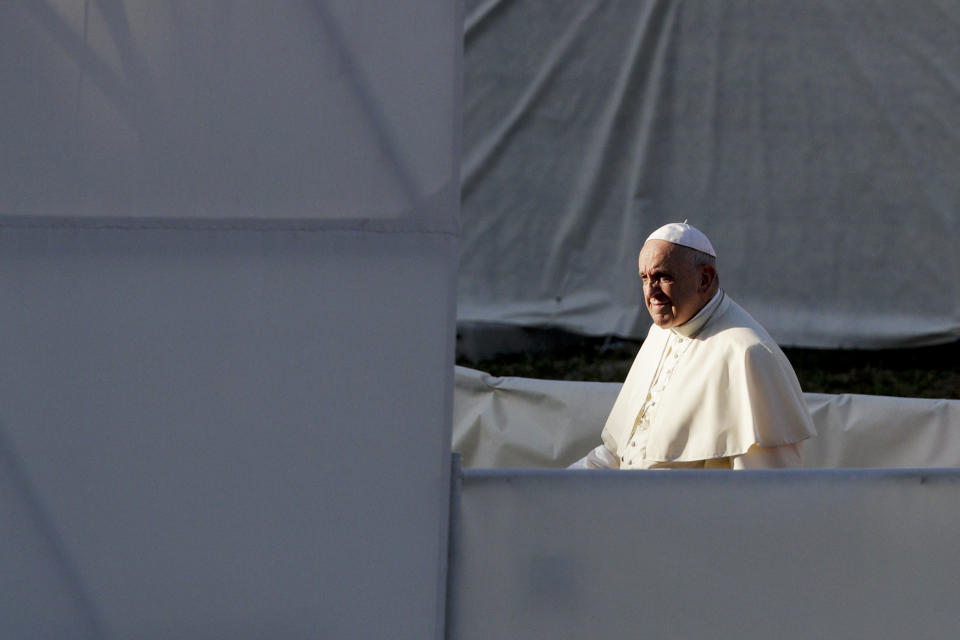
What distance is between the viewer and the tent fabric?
285 inches

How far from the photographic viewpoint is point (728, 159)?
732 centimetres

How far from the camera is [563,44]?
24.2 feet

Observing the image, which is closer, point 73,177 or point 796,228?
point 73,177

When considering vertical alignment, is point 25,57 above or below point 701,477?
above

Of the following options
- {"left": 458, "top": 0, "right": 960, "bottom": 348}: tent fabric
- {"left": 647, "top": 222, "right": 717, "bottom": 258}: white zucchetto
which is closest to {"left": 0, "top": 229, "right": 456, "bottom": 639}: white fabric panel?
{"left": 647, "top": 222, "right": 717, "bottom": 258}: white zucchetto

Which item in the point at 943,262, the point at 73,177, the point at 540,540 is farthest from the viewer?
the point at 943,262

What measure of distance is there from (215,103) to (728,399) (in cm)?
182

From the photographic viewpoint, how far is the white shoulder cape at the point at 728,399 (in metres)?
3.23

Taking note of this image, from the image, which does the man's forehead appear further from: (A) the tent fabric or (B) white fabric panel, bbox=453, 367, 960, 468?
(A) the tent fabric

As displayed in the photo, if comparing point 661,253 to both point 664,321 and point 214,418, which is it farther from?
point 214,418

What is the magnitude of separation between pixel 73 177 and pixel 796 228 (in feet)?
19.3

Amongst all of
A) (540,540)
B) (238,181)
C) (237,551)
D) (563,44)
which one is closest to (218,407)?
(237,551)

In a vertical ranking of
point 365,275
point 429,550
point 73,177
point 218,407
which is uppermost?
Result: point 73,177

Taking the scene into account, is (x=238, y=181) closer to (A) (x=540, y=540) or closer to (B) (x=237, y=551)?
(B) (x=237, y=551)
